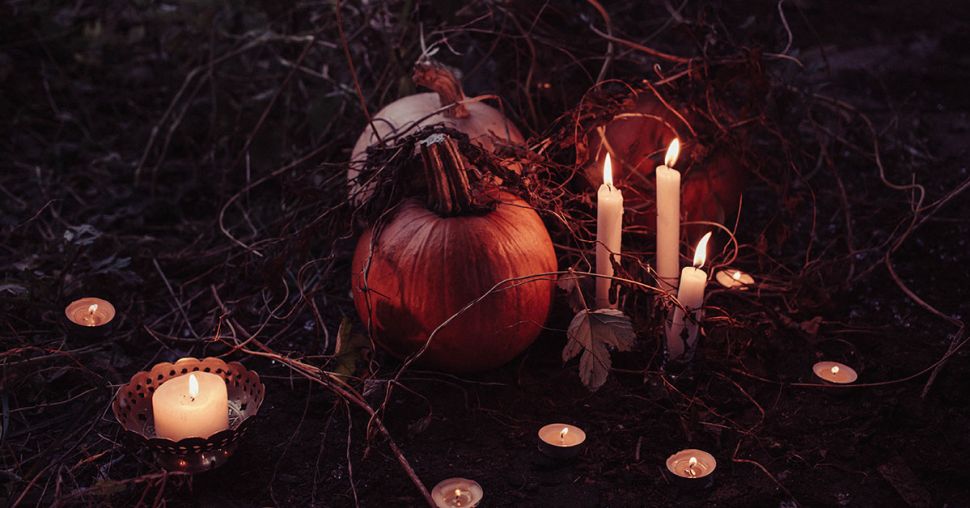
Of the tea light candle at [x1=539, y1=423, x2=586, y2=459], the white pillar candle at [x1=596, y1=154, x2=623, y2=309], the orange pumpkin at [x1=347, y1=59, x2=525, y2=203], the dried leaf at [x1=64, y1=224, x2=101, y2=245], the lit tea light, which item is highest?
the orange pumpkin at [x1=347, y1=59, x2=525, y2=203]

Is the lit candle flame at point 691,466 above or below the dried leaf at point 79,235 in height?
below

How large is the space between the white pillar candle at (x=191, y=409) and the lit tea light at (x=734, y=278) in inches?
56.2

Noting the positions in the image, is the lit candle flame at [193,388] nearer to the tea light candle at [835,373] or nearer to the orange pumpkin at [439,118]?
the orange pumpkin at [439,118]

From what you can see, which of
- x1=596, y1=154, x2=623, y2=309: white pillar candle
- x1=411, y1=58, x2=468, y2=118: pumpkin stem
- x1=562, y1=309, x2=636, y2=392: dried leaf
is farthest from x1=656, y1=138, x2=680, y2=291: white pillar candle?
x1=411, y1=58, x2=468, y2=118: pumpkin stem

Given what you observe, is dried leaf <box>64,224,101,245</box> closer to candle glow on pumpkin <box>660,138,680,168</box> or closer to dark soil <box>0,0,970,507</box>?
dark soil <box>0,0,970,507</box>

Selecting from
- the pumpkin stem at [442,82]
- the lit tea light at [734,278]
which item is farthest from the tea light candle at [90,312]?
the lit tea light at [734,278]

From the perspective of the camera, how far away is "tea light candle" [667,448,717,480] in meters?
1.87

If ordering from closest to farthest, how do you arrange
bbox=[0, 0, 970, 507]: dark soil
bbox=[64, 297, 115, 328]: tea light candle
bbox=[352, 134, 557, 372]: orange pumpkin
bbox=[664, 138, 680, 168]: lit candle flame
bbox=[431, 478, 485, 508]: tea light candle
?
bbox=[431, 478, 485, 508]: tea light candle → bbox=[0, 0, 970, 507]: dark soil → bbox=[352, 134, 557, 372]: orange pumpkin → bbox=[664, 138, 680, 168]: lit candle flame → bbox=[64, 297, 115, 328]: tea light candle

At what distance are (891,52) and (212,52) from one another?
10.7ft

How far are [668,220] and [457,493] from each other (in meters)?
0.89

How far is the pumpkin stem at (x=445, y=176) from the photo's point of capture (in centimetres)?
211

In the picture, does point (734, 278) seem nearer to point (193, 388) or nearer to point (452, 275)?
point (452, 275)

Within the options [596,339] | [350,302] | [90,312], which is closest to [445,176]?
A: [596,339]

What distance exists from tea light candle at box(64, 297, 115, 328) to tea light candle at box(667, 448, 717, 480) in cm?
156
